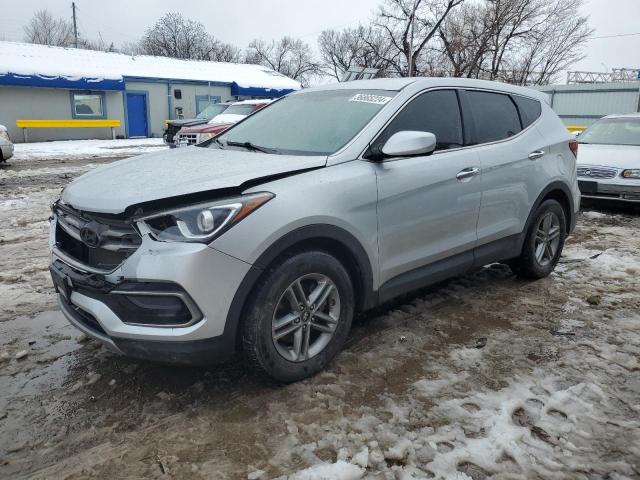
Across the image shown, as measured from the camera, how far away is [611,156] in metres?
8.34

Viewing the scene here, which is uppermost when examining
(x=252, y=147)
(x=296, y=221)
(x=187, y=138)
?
(x=252, y=147)

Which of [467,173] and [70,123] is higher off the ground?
[467,173]

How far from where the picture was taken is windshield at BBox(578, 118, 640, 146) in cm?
908

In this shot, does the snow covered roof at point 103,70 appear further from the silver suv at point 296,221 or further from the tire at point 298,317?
the tire at point 298,317

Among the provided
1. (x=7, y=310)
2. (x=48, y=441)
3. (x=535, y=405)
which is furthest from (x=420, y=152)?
(x=7, y=310)

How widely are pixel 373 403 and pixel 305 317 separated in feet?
1.95

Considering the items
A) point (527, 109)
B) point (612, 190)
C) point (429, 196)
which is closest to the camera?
point (429, 196)

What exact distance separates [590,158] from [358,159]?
670 centimetres

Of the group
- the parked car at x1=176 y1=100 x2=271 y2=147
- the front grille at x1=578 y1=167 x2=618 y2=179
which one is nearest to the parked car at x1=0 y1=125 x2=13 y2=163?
the parked car at x1=176 y1=100 x2=271 y2=147

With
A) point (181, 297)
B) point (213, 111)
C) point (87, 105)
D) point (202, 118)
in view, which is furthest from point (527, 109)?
point (87, 105)

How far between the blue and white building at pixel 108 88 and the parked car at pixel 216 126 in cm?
1243

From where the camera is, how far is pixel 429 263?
3664 mm

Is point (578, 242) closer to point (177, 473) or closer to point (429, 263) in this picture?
point (429, 263)

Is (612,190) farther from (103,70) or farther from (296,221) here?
(103,70)
